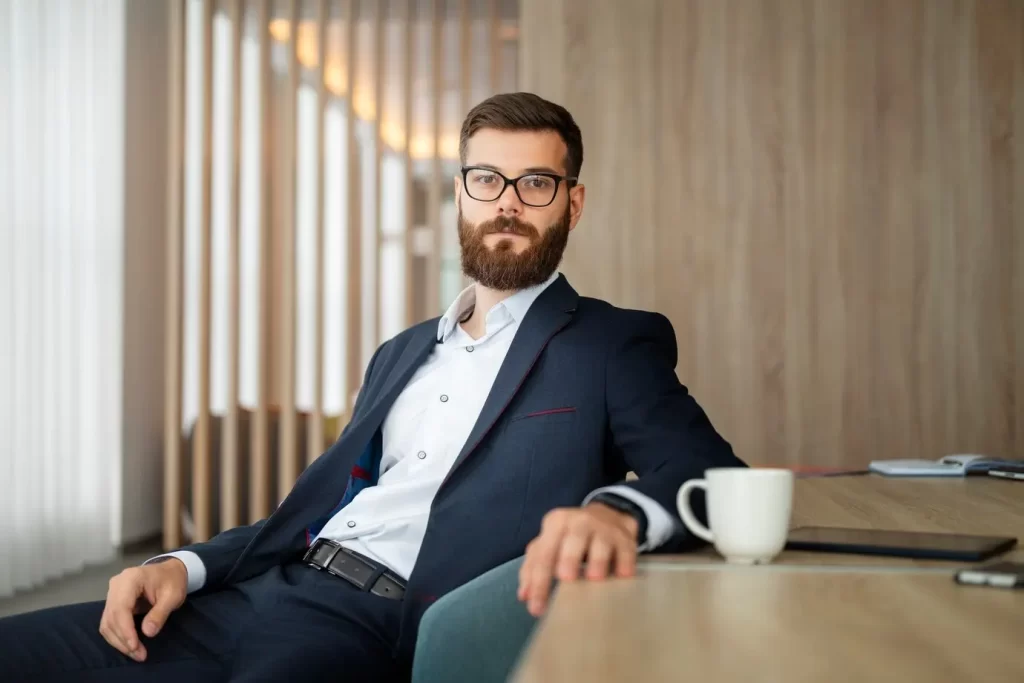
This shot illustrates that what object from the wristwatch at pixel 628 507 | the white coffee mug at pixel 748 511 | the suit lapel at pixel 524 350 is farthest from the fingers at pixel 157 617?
the white coffee mug at pixel 748 511

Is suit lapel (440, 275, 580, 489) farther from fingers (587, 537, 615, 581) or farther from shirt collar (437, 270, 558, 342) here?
fingers (587, 537, 615, 581)

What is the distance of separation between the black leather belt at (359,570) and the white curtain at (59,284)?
261 centimetres

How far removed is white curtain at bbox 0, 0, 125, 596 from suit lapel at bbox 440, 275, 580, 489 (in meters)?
2.77

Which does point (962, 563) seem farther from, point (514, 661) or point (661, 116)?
point (661, 116)

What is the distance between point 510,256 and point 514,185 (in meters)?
0.12

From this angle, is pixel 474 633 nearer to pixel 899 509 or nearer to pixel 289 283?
pixel 899 509

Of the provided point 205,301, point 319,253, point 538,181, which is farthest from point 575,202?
point 205,301

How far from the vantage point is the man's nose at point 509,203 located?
1687 mm

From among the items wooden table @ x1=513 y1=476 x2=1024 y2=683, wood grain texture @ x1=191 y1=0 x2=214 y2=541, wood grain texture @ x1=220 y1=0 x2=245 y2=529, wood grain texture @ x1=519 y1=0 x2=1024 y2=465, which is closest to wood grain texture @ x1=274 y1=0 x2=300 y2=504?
wood grain texture @ x1=220 y1=0 x2=245 y2=529

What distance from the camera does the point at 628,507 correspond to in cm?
102

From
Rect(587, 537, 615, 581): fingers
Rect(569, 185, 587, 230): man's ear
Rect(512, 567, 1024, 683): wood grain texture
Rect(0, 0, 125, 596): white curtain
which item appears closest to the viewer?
Rect(512, 567, 1024, 683): wood grain texture

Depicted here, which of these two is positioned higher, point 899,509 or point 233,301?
point 233,301

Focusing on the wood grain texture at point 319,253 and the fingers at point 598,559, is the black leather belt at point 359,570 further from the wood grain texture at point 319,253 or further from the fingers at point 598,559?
the wood grain texture at point 319,253

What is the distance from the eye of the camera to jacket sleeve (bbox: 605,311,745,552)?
4.14 feet
